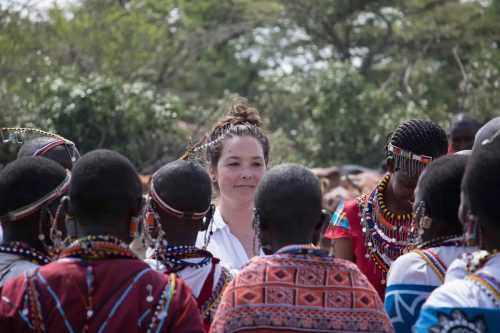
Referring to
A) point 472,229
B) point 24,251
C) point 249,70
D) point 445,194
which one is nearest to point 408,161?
point 445,194

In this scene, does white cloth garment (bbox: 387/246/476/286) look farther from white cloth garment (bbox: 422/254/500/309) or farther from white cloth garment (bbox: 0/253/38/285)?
white cloth garment (bbox: 0/253/38/285)

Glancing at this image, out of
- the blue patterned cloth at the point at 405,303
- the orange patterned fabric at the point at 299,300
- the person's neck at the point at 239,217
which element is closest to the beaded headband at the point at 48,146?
the person's neck at the point at 239,217

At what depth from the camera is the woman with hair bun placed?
4.90 m

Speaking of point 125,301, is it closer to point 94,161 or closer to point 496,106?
point 94,161

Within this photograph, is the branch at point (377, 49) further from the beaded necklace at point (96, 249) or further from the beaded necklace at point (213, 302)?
the beaded necklace at point (96, 249)

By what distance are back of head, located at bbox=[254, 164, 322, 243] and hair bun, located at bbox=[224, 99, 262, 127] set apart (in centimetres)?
202

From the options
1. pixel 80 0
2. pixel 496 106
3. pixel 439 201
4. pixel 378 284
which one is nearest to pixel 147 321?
pixel 439 201

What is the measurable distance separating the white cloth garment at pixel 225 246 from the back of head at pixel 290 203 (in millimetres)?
1442

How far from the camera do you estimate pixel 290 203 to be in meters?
3.28

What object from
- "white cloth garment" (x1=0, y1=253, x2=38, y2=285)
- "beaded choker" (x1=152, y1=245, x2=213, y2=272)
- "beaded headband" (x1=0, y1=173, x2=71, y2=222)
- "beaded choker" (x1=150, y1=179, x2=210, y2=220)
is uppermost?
"beaded headband" (x1=0, y1=173, x2=71, y2=222)

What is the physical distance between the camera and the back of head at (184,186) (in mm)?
3789

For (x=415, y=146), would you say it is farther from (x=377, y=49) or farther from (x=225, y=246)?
(x=377, y=49)

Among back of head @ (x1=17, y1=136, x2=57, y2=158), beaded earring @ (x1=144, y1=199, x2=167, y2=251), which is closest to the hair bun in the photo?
back of head @ (x1=17, y1=136, x2=57, y2=158)

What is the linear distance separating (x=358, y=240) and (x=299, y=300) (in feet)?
5.10
